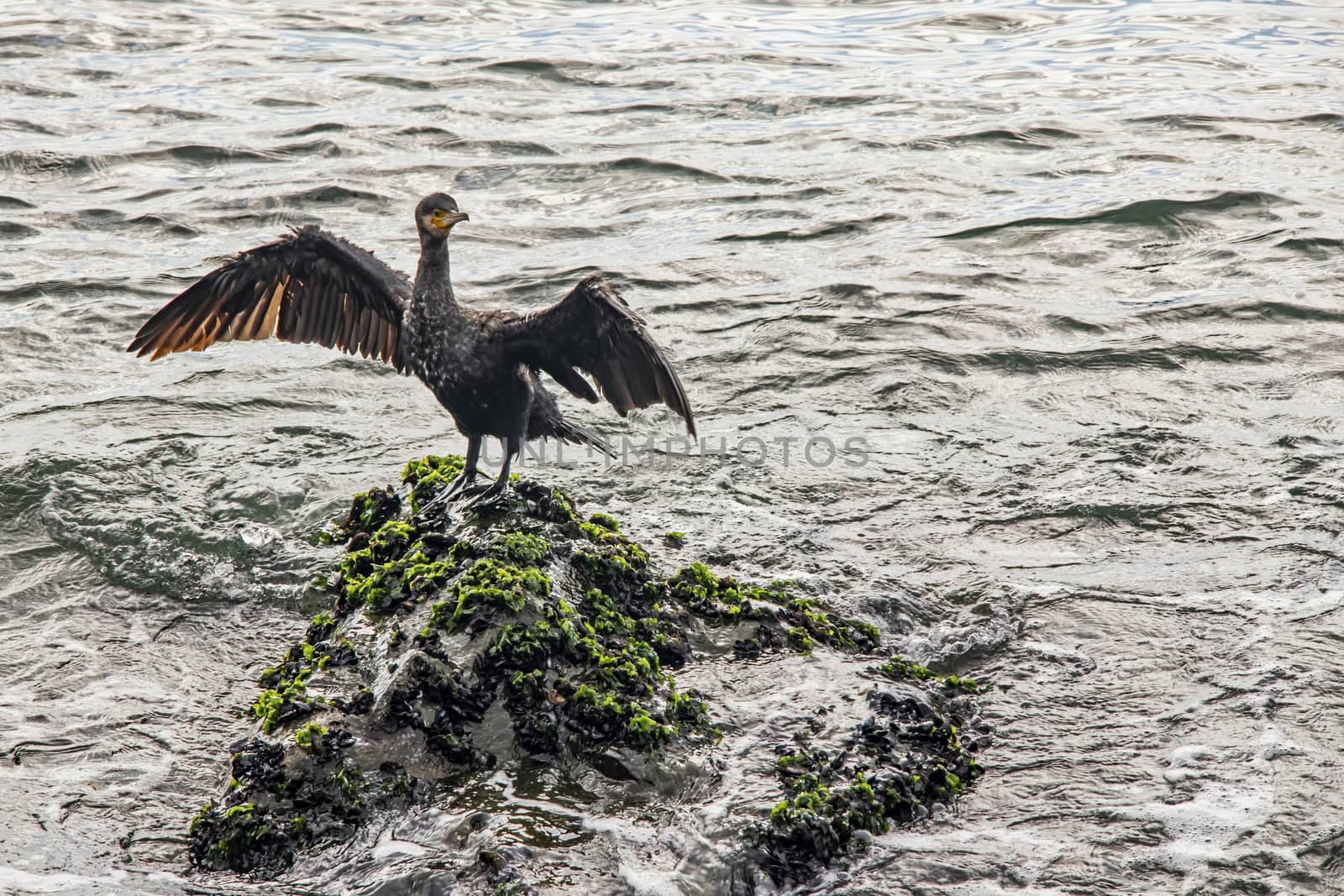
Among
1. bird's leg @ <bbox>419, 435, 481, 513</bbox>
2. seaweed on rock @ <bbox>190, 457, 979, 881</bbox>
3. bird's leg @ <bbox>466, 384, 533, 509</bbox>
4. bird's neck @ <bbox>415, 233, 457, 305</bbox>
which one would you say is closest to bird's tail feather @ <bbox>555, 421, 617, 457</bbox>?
bird's leg @ <bbox>466, 384, 533, 509</bbox>

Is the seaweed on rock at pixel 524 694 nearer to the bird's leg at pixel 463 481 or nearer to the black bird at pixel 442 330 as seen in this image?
the bird's leg at pixel 463 481

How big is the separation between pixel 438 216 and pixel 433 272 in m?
0.26

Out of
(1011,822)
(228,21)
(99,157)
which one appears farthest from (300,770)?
(228,21)

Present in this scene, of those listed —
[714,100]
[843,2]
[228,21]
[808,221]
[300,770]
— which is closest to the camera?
[300,770]

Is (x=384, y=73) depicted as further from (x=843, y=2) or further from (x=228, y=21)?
(x=843, y=2)

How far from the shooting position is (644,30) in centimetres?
1906

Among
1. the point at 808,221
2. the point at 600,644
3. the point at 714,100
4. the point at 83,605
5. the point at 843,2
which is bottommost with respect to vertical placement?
the point at 83,605

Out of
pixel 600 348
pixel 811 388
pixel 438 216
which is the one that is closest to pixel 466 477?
pixel 600 348

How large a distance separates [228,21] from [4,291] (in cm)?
1036

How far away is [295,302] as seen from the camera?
6.49 meters

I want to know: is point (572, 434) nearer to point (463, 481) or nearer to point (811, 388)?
point (463, 481)

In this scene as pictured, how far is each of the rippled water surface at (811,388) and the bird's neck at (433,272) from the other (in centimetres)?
164

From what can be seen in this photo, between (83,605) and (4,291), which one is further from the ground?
(4,291)

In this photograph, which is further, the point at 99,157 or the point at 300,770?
the point at 99,157
